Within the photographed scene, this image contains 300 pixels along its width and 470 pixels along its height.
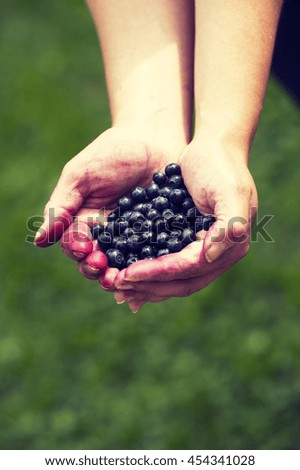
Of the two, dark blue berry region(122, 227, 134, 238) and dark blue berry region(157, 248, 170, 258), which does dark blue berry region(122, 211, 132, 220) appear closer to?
dark blue berry region(122, 227, 134, 238)

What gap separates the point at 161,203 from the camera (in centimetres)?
216

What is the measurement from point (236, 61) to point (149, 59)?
36cm

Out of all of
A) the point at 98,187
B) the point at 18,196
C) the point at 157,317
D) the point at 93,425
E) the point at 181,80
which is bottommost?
the point at 93,425

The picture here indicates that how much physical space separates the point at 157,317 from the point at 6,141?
1639 millimetres

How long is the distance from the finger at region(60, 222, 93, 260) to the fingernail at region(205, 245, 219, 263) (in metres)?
0.37

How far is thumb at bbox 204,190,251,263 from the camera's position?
188 cm

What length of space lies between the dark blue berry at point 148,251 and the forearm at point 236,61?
35cm

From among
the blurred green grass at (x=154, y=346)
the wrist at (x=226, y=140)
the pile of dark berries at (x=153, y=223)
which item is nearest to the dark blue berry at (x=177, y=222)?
the pile of dark berries at (x=153, y=223)

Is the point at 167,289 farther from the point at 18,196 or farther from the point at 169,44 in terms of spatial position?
the point at 18,196

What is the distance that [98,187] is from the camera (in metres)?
2.23

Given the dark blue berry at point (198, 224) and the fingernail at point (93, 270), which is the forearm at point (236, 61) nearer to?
the dark blue berry at point (198, 224)

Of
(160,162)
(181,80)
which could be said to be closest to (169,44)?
(181,80)

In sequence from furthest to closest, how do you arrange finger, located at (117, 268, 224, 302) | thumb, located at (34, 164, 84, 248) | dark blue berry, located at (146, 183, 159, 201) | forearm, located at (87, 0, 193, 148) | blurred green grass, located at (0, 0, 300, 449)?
blurred green grass, located at (0, 0, 300, 449)
forearm, located at (87, 0, 193, 148)
dark blue berry, located at (146, 183, 159, 201)
thumb, located at (34, 164, 84, 248)
finger, located at (117, 268, 224, 302)

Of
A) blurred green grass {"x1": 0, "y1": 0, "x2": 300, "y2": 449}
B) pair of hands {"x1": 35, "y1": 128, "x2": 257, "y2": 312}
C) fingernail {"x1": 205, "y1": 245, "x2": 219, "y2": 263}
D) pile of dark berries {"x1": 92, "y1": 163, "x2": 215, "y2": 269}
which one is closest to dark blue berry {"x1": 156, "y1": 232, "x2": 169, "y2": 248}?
pile of dark berries {"x1": 92, "y1": 163, "x2": 215, "y2": 269}
